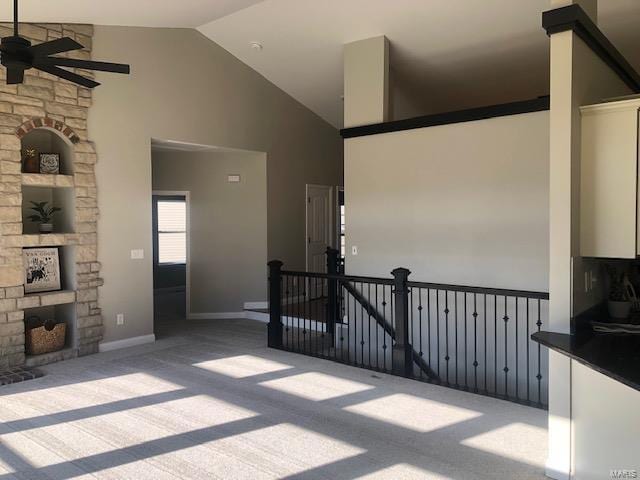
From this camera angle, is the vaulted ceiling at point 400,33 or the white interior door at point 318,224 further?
the white interior door at point 318,224

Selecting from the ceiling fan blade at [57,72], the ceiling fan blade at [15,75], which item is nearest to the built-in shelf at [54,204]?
the ceiling fan blade at [57,72]

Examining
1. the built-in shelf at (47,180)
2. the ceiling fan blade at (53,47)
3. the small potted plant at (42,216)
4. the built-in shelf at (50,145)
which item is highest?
the ceiling fan blade at (53,47)

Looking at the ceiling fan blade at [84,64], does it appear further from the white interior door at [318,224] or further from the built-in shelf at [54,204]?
the white interior door at [318,224]

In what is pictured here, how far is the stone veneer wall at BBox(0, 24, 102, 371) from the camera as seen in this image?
17.4 ft

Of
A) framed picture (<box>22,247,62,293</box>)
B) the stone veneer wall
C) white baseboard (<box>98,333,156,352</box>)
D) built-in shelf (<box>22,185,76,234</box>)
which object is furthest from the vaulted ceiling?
white baseboard (<box>98,333,156,352</box>)

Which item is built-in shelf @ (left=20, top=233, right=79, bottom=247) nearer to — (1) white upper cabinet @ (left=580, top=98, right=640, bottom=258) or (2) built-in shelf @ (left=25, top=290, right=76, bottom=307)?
(2) built-in shelf @ (left=25, top=290, right=76, bottom=307)

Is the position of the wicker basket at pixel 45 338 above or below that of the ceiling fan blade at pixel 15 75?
below

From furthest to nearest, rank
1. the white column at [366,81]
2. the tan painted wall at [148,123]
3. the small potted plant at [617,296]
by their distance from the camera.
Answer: the white column at [366,81], the tan painted wall at [148,123], the small potted plant at [617,296]

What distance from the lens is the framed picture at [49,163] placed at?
19.1 feet

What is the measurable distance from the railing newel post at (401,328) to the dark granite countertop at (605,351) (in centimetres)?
220

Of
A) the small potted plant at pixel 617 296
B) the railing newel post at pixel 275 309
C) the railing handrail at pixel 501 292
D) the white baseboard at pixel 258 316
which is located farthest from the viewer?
the white baseboard at pixel 258 316

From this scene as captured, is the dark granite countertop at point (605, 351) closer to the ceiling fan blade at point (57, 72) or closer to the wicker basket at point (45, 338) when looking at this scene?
the ceiling fan blade at point (57, 72)

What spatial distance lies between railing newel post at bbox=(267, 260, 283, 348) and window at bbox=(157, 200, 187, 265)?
4429mm

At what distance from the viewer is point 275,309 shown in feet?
20.0
